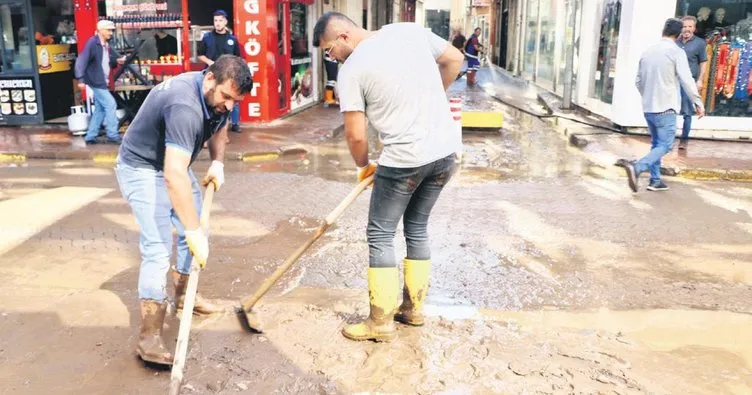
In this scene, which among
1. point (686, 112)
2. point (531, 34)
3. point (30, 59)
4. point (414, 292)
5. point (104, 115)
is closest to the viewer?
point (414, 292)

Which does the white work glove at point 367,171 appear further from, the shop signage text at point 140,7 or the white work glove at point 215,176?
the shop signage text at point 140,7

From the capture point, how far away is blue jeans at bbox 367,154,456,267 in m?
3.68

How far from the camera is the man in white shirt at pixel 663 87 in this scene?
A: 7.35 m

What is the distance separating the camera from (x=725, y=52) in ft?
36.8

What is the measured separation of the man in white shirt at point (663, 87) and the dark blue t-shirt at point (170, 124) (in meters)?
5.39

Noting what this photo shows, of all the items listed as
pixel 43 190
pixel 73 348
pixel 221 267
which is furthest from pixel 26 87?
pixel 73 348

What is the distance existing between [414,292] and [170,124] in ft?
5.69

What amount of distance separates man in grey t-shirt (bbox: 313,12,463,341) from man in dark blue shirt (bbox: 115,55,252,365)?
1.90 feet

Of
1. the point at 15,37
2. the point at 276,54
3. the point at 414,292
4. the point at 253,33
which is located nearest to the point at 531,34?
the point at 276,54

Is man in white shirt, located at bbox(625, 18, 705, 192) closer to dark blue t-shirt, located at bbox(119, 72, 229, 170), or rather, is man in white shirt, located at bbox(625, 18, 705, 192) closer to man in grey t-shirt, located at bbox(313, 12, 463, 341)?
man in grey t-shirt, located at bbox(313, 12, 463, 341)

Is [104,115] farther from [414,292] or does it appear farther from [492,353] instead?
[492,353]

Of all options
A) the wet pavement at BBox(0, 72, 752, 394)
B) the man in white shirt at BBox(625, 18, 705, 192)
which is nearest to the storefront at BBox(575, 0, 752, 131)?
the wet pavement at BBox(0, 72, 752, 394)

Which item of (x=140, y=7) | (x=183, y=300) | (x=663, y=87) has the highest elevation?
(x=140, y=7)

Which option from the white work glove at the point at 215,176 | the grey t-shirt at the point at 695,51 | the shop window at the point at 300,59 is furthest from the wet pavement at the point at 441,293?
the shop window at the point at 300,59
